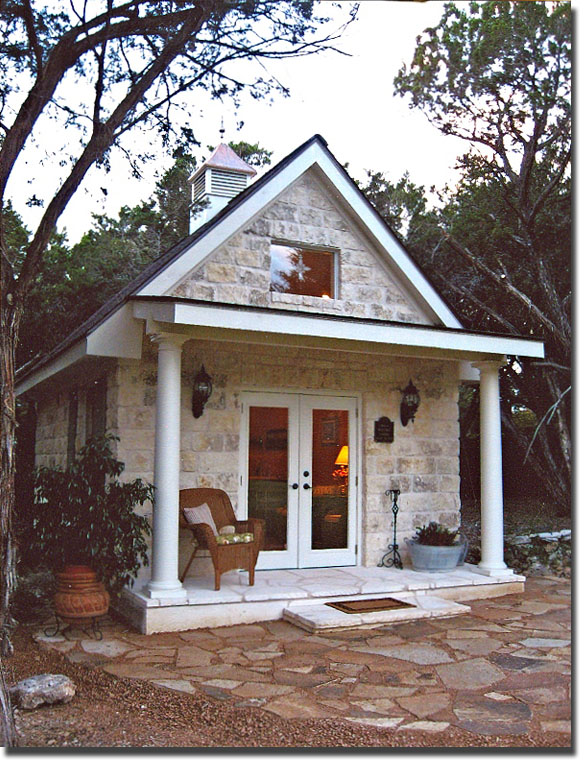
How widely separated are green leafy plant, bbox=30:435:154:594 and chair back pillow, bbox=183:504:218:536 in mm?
525

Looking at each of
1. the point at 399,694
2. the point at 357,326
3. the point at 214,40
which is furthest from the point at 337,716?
the point at 214,40

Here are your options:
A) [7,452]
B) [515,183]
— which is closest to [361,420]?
[515,183]

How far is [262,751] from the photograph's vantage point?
3.28m

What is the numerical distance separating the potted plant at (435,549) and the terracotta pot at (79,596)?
3.21 metres

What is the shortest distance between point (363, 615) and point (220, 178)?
5594 mm

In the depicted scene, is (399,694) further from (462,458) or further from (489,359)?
(462,458)

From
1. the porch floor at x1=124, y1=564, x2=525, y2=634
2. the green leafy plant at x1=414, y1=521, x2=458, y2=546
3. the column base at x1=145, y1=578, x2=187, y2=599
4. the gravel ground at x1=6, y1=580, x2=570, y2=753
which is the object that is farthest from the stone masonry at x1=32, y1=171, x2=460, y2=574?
the gravel ground at x1=6, y1=580, x2=570, y2=753

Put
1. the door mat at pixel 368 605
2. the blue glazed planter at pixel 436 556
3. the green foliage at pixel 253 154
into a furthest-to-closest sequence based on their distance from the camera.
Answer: the green foliage at pixel 253 154 < the blue glazed planter at pixel 436 556 < the door mat at pixel 368 605

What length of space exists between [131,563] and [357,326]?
8.95ft

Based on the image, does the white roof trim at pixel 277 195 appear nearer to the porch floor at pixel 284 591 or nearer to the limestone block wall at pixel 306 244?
the limestone block wall at pixel 306 244

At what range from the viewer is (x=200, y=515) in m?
6.32

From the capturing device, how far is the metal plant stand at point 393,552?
739cm

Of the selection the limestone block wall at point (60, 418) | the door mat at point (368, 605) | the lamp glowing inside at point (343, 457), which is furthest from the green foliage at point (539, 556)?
the limestone block wall at point (60, 418)

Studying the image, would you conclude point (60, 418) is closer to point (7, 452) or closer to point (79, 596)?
point (79, 596)
